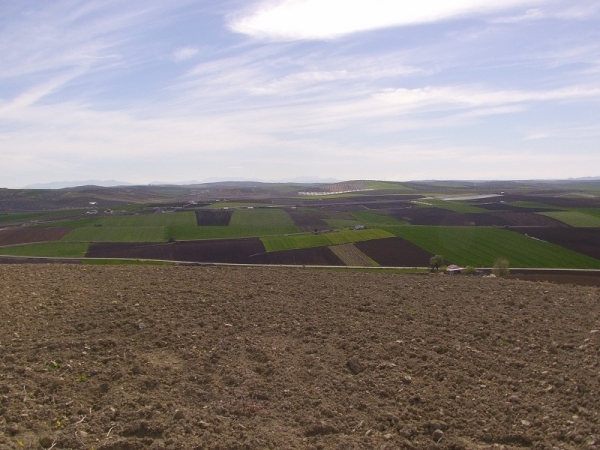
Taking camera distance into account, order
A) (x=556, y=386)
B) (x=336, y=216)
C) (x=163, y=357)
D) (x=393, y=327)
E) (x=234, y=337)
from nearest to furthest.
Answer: (x=556, y=386), (x=163, y=357), (x=234, y=337), (x=393, y=327), (x=336, y=216)

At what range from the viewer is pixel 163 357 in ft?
31.3

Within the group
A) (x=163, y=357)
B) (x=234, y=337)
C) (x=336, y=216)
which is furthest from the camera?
(x=336, y=216)

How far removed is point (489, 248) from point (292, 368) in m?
43.8

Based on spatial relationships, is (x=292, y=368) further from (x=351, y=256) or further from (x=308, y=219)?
(x=308, y=219)

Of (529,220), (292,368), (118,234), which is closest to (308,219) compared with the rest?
(118,234)

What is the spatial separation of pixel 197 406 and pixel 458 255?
41611 millimetres

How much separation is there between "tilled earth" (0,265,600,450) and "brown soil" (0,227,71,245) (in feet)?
165

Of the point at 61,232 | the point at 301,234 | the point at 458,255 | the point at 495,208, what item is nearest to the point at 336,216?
the point at 301,234

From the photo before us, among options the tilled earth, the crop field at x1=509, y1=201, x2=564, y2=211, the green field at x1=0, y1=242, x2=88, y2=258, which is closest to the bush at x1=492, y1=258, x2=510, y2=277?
the tilled earth

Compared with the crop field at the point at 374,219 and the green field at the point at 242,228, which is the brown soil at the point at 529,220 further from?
the green field at the point at 242,228

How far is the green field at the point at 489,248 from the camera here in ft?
140

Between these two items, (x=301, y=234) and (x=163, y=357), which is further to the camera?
(x=301, y=234)

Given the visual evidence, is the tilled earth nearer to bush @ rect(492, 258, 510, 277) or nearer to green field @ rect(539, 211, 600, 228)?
bush @ rect(492, 258, 510, 277)

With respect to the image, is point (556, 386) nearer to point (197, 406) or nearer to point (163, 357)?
point (197, 406)
